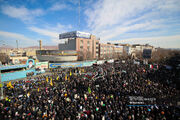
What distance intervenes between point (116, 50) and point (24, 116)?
6280 centimetres

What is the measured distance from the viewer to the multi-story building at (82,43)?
43897 millimetres

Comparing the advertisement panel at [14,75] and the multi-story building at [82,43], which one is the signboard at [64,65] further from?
the multi-story building at [82,43]

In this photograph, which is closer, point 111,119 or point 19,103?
point 111,119

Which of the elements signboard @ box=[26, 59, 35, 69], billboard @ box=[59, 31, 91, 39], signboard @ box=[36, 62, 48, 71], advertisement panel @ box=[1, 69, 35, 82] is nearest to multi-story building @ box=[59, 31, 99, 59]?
billboard @ box=[59, 31, 91, 39]

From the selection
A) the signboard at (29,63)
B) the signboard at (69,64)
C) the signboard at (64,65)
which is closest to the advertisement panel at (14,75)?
the signboard at (29,63)

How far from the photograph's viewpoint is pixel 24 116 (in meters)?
7.93

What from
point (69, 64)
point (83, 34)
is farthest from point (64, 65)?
point (83, 34)

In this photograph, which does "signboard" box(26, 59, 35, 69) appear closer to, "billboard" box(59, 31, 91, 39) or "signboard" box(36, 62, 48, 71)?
"signboard" box(36, 62, 48, 71)

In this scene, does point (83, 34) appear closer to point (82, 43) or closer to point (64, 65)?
point (82, 43)

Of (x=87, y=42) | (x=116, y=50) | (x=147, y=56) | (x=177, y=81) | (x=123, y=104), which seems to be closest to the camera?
(x=123, y=104)

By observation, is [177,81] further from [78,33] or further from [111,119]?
[78,33]

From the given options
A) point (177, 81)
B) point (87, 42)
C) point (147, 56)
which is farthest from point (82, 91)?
point (87, 42)

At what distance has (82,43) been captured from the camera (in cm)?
4622

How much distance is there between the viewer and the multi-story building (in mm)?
43897
